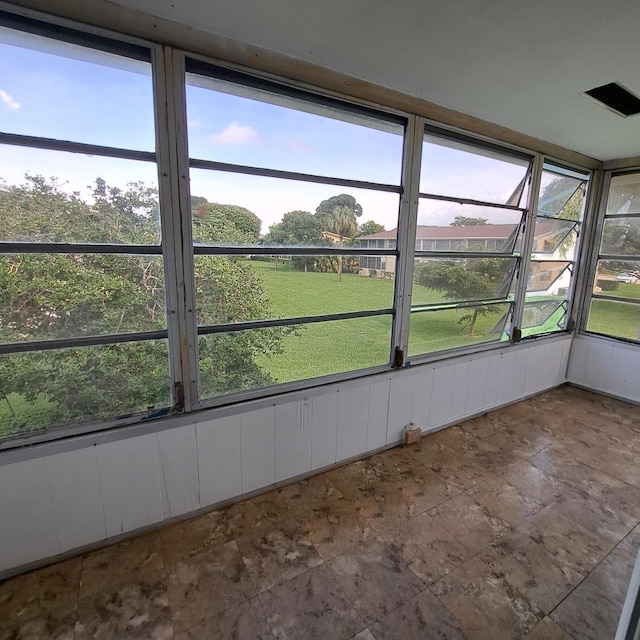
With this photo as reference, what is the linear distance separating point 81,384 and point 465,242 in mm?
2864

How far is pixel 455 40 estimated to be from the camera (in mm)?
1572

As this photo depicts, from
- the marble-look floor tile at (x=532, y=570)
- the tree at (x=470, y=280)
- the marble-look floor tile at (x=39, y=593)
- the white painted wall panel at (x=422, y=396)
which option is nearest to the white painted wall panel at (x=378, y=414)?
the white painted wall panel at (x=422, y=396)

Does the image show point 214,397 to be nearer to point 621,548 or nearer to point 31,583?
point 31,583

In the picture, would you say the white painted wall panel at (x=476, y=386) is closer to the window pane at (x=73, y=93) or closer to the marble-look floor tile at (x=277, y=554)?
the marble-look floor tile at (x=277, y=554)

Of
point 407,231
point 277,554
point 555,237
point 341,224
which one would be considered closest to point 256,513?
point 277,554

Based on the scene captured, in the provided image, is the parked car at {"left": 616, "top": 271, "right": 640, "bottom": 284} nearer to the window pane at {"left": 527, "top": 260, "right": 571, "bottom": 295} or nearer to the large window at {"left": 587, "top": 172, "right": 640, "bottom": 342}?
the large window at {"left": 587, "top": 172, "right": 640, "bottom": 342}

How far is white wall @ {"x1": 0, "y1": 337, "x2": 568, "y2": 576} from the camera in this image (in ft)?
5.33

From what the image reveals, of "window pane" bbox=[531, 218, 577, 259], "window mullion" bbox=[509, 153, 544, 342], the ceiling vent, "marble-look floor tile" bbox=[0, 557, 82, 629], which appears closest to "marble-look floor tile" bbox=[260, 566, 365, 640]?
"marble-look floor tile" bbox=[0, 557, 82, 629]

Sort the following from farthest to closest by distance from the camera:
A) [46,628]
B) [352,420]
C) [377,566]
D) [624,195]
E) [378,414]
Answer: [624,195], [378,414], [352,420], [377,566], [46,628]

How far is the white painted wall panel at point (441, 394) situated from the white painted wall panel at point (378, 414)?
0.51 metres

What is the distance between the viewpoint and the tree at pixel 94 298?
→ 1.50 metres

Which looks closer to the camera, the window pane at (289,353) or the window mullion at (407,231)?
the window pane at (289,353)

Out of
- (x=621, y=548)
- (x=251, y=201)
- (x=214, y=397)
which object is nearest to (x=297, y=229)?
(x=251, y=201)

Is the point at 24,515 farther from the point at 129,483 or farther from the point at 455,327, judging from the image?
the point at 455,327
